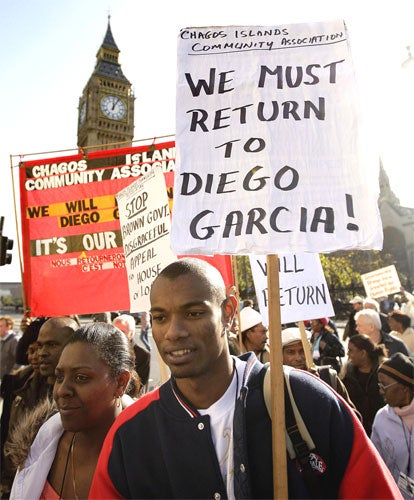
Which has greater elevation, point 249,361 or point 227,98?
point 227,98

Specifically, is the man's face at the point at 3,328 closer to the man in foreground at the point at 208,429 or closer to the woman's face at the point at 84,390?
the woman's face at the point at 84,390

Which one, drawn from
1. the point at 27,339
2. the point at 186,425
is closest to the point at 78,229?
the point at 27,339

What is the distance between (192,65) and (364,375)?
10.2 feet

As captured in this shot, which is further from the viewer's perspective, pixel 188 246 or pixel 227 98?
pixel 227 98

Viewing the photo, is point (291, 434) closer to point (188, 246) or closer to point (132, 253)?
point (188, 246)

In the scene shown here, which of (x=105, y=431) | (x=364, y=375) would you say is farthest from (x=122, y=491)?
(x=364, y=375)

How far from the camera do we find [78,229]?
499cm

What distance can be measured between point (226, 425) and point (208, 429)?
7 cm

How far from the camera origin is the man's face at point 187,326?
151 centimetres

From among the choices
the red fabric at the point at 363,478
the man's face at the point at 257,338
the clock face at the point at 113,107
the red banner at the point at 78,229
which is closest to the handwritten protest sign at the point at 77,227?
the red banner at the point at 78,229

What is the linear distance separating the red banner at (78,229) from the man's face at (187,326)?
9.74 feet

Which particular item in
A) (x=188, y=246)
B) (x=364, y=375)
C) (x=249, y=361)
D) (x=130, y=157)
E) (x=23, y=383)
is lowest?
(x=364, y=375)

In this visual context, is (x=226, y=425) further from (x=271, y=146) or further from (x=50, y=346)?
(x=50, y=346)

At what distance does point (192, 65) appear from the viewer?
2053mm
